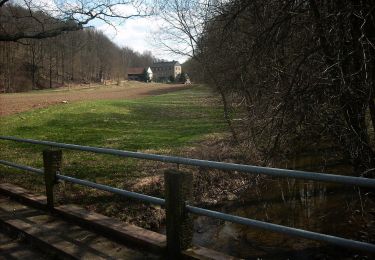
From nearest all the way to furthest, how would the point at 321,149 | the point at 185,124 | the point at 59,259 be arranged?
the point at 59,259, the point at 321,149, the point at 185,124

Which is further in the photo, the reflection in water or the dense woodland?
the reflection in water

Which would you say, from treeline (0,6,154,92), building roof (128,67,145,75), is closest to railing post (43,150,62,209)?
treeline (0,6,154,92)

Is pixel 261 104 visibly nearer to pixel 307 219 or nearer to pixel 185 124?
pixel 307 219

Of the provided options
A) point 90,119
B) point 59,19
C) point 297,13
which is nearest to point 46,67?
point 90,119

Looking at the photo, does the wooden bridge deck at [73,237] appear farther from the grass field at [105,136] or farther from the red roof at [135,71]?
the red roof at [135,71]

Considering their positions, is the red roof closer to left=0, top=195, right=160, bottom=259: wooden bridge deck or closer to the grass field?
the grass field

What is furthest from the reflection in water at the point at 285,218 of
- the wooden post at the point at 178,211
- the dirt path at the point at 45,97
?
the dirt path at the point at 45,97

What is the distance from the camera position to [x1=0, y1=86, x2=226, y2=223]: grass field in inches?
446

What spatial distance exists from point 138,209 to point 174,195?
16.9 ft

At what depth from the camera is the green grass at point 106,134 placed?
11.8 m

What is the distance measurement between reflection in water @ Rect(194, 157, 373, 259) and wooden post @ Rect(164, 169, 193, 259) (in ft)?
11.3

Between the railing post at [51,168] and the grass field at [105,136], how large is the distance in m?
0.78

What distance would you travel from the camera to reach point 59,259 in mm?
5062

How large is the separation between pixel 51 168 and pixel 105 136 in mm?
→ 12822
